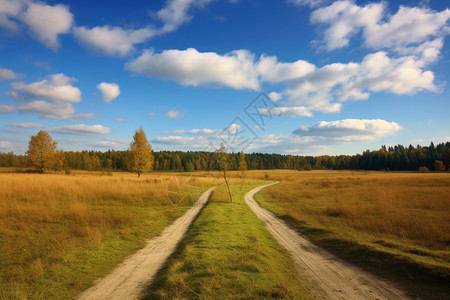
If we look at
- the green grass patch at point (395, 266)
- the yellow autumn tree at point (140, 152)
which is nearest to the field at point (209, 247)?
the green grass patch at point (395, 266)

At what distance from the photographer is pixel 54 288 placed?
268 inches

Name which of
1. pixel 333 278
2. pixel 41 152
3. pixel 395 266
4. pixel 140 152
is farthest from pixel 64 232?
pixel 41 152

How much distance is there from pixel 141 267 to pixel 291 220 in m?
12.4

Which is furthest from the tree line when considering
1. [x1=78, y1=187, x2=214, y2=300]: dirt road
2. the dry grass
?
[x1=78, y1=187, x2=214, y2=300]: dirt road

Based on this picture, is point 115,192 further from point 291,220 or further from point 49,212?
point 291,220

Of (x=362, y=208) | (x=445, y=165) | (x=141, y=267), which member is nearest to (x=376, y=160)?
(x=445, y=165)

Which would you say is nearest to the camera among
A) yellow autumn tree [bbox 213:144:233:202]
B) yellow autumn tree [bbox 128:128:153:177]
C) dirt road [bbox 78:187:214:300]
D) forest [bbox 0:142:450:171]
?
dirt road [bbox 78:187:214:300]

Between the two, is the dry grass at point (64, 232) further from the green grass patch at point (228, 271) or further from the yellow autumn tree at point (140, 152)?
the yellow autumn tree at point (140, 152)

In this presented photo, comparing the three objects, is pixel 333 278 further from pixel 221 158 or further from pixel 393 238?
pixel 221 158

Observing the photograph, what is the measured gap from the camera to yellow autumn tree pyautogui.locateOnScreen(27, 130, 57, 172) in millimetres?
50938

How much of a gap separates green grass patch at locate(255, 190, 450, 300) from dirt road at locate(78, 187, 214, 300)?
726 cm

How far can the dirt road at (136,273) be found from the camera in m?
6.50

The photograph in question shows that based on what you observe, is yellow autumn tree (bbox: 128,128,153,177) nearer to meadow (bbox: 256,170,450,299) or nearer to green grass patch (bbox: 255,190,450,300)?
meadow (bbox: 256,170,450,299)

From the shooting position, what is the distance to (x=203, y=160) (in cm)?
2942
